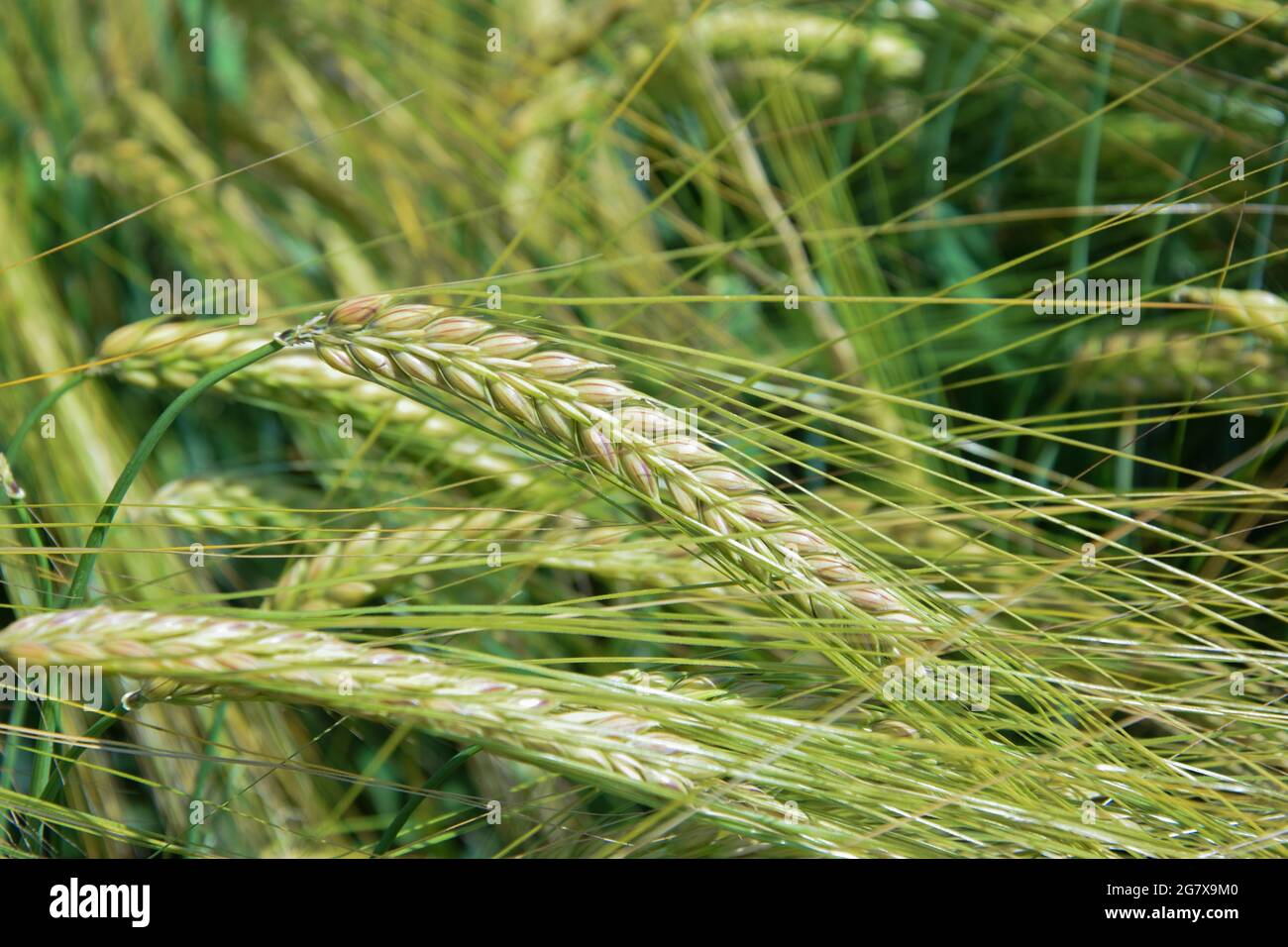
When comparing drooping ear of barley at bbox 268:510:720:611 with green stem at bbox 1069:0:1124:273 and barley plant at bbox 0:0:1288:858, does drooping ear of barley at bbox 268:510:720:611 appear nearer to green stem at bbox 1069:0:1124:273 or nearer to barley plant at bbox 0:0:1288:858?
barley plant at bbox 0:0:1288:858

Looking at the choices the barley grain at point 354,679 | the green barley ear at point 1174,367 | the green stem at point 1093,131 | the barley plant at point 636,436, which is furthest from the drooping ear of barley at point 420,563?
the green stem at point 1093,131

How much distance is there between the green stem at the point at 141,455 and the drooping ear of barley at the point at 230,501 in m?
0.16

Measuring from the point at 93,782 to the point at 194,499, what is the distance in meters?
0.23

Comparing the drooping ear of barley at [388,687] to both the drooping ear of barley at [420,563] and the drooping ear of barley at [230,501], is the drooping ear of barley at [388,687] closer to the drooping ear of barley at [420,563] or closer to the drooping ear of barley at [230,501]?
the drooping ear of barley at [420,563]

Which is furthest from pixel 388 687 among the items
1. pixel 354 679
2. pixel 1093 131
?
pixel 1093 131

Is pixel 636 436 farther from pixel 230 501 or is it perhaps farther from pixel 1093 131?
pixel 1093 131

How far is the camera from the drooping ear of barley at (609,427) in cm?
49

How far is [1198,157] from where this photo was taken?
3.32ft

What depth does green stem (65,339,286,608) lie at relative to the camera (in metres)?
0.47

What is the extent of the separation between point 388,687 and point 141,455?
0.19 m

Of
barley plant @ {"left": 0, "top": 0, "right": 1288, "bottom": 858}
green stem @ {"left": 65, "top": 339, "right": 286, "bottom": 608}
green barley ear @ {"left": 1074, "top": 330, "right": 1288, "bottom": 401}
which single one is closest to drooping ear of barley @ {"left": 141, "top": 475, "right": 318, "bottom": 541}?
barley plant @ {"left": 0, "top": 0, "right": 1288, "bottom": 858}

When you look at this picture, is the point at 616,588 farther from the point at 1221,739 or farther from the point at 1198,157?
the point at 1198,157

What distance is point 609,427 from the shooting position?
48 cm
